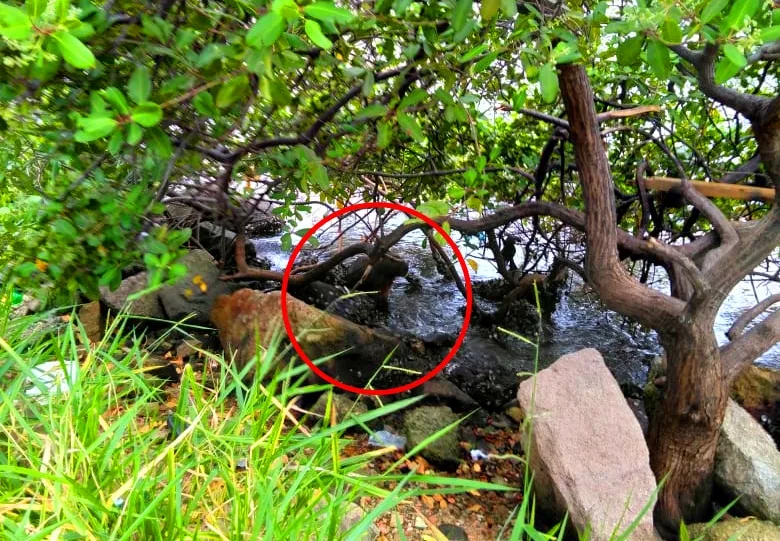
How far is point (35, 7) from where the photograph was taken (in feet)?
3.10

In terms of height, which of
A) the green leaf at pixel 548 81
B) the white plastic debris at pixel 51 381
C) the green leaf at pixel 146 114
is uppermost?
the green leaf at pixel 548 81

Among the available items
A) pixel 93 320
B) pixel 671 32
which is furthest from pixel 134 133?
pixel 93 320

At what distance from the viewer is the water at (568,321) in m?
4.49

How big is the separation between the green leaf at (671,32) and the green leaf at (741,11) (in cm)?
10

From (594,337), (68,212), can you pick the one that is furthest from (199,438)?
(594,337)

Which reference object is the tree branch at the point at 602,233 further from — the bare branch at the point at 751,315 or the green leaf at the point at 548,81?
the green leaf at the point at 548,81

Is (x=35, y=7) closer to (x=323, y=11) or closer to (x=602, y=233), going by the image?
(x=323, y=11)

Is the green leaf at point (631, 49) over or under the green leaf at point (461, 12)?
over

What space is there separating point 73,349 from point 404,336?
3254mm

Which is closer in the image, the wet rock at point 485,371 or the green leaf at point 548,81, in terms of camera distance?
the green leaf at point 548,81

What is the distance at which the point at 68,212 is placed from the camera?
1.61 meters

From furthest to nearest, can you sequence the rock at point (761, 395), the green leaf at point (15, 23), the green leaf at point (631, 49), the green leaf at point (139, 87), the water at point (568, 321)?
the water at point (568, 321)
the rock at point (761, 395)
the green leaf at point (631, 49)
the green leaf at point (139, 87)
the green leaf at point (15, 23)

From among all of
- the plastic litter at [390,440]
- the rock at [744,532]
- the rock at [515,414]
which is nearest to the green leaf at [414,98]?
the plastic litter at [390,440]

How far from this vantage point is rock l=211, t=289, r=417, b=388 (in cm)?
333
